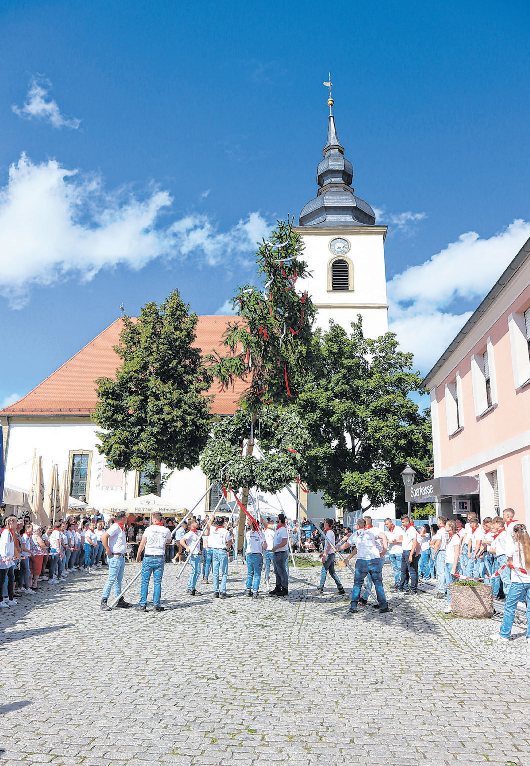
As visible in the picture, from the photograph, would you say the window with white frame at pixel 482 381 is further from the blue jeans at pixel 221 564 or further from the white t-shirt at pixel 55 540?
the white t-shirt at pixel 55 540

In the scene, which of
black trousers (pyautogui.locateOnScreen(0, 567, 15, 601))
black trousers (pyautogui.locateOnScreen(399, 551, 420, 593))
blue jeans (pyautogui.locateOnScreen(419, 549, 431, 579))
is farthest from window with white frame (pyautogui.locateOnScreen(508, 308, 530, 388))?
black trousers (pyautogui.locateOnScreen(0, 567, 15, 601))

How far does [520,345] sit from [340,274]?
98.5 feet

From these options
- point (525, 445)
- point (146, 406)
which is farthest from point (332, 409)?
point (525, 445)

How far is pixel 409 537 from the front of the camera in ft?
47.8

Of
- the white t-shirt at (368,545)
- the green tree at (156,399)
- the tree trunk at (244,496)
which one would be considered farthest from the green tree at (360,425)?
the white t-shirt at (368,545)

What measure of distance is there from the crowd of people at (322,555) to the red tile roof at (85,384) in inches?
844

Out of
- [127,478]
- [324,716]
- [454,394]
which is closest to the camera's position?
[324,716]

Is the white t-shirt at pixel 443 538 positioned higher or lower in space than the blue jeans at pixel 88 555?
higher

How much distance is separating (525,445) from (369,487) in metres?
17.3

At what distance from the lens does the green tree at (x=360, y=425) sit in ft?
103

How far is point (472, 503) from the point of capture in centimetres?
1950

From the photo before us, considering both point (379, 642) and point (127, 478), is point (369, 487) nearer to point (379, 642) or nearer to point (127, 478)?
point (127, 478)

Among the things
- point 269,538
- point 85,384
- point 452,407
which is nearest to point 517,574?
point 269,538

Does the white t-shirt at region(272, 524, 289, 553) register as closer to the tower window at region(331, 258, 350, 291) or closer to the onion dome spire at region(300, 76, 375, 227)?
the tower window at region(331, 258, 350, 291)
